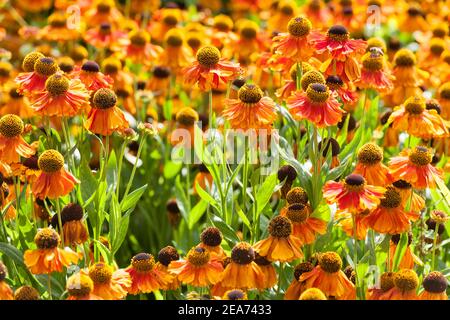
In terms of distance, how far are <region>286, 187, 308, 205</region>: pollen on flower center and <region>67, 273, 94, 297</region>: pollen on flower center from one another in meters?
0.60

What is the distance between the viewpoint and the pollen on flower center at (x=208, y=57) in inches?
98.0

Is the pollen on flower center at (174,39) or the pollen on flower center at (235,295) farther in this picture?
the pollen on flower center at (174,39)

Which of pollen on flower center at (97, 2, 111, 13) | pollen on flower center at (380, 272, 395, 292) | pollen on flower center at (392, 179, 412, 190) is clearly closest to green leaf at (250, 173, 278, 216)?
pollen on flower center at (392, 179, 412, 190)

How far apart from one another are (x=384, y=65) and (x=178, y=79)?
3.75 ft

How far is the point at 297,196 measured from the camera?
2277 millimetres

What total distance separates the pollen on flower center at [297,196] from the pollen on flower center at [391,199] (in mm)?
229

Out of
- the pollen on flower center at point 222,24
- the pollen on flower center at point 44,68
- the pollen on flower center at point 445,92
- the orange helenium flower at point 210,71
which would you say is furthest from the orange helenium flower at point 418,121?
the pollen on flower center at point 222,24

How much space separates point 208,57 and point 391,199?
2.27ft

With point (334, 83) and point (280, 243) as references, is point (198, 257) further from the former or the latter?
point (334, 83)

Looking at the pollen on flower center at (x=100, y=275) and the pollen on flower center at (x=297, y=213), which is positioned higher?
the pollen on flower center at (x=297, y=213)

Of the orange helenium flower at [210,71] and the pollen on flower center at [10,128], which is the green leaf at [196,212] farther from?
the pollen on flower center at [10,128]

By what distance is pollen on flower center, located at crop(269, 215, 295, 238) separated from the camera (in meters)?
2.12

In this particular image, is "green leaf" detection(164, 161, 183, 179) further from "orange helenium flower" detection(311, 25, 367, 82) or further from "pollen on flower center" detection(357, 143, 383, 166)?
"pollen on flower center" detection(357, 143, 383, 166)
